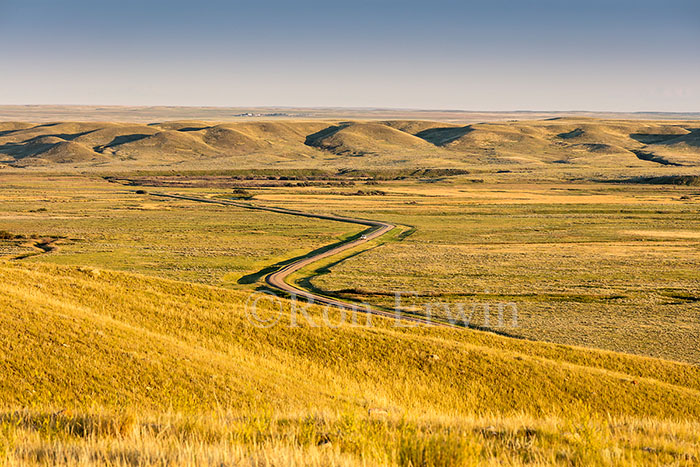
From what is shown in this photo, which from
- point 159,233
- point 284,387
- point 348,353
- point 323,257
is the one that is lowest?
point 159,233

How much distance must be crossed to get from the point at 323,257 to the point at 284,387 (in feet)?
172

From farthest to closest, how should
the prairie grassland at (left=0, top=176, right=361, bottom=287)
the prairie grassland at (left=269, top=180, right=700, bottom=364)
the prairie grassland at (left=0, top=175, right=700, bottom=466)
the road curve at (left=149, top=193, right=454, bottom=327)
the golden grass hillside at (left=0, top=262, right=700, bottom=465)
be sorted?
the prairie grassland at (left=0, top=176, right=361, bottom=287)
the road curve at (left=149, top=193, right=454, bottom=327)
the prairie grassland at (left=269, top=180, right=700, bottom=364)
the prairie grassland at (left=0, top=175, right=700, bottom=466)
the golden grass hillside at (left=0, top=262, right=700, bottom=465)

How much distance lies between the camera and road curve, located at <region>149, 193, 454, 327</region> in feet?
150

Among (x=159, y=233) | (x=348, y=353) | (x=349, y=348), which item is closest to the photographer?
(x=348, y=353)

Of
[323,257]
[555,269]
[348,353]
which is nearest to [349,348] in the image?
[348,353]

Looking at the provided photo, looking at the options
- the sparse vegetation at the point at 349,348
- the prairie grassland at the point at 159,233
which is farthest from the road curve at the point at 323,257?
the prairie grassland at the point at 159,233

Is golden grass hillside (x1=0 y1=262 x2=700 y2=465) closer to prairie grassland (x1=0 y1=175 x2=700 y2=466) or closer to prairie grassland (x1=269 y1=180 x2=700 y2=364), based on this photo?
prairie grassland (x1=0 y1=175 x2=700 y2=466)

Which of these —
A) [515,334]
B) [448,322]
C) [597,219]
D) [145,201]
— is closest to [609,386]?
[515,334]

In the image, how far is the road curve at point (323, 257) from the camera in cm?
4565

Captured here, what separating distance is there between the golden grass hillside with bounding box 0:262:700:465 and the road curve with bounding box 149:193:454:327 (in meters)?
10.1

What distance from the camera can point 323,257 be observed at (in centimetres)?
7300

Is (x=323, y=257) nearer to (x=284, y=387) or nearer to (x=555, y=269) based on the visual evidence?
(x=555, y=269)

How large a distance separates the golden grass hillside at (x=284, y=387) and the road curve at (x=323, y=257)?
10112 millimetres

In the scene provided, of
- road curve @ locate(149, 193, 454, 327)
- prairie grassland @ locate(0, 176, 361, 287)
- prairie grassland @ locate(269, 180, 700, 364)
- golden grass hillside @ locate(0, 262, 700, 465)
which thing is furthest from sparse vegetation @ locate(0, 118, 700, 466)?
road curve @ locate(149, 193, 454, 327)
